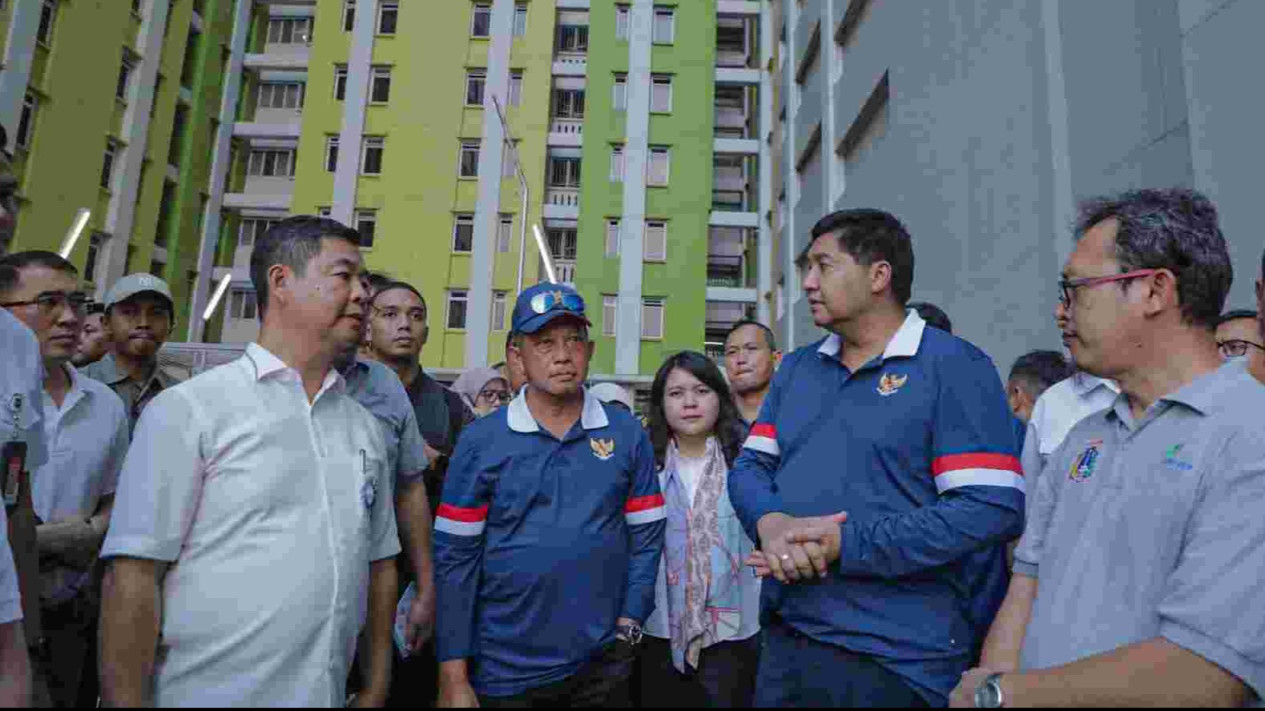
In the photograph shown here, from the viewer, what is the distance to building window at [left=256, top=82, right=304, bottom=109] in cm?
2762

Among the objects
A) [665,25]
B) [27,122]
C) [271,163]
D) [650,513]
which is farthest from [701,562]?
[271,163]

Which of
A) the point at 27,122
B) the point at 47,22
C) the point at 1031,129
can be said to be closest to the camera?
the point at 1031,129

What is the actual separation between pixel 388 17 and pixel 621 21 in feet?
24.9

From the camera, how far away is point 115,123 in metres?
21.9

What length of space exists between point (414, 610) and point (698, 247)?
72.0 ft

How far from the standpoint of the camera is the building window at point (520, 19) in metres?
25.6

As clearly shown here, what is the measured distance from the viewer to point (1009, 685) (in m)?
1.69

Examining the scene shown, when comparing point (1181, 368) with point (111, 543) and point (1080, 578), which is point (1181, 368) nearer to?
point (1080, 578)

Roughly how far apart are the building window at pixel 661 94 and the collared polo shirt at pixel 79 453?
23.3m

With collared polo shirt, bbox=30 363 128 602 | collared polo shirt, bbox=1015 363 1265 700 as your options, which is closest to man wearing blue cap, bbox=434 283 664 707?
collared polo shirt, bbox=1015 363 1265 700

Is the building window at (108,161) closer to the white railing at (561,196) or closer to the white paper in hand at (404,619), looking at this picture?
the white railing at (561,196)

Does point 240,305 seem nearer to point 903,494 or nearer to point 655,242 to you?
point 655,242

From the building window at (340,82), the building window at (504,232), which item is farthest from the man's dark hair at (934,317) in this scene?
the building window at (340,82)

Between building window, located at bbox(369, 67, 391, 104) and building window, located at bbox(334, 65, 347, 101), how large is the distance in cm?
88
